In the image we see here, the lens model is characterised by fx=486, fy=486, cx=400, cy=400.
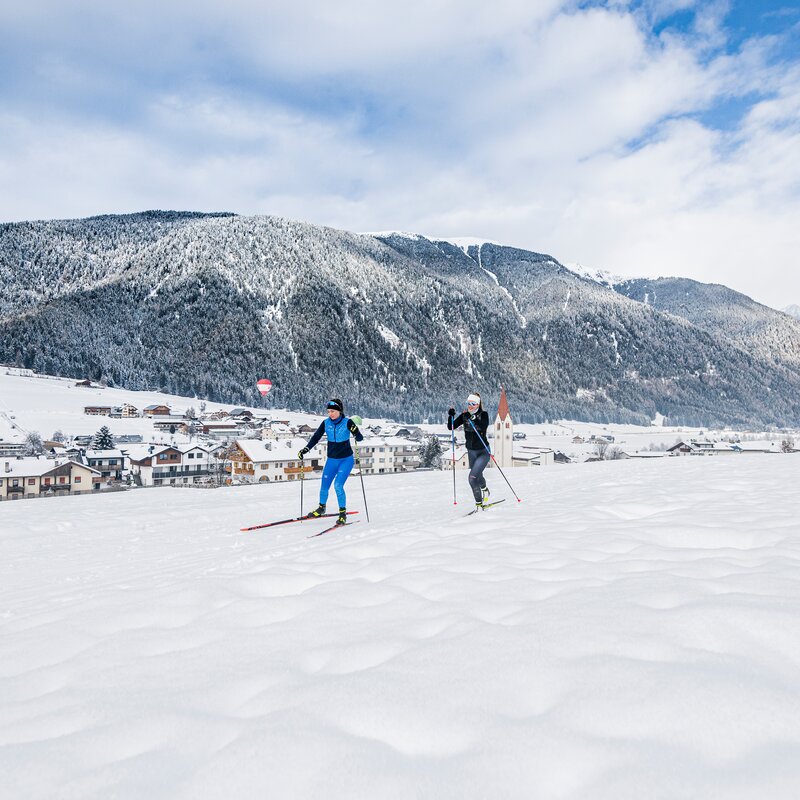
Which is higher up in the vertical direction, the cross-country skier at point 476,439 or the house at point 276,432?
the house at point 276,432

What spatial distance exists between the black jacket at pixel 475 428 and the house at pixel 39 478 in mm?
30486

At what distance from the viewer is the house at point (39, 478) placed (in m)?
32.2

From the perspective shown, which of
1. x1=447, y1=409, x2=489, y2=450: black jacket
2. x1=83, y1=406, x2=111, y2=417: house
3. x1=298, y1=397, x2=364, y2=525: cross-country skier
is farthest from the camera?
x1=83, y1=406, x2=111, y2=417: house

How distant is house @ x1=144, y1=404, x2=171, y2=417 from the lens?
105 metres

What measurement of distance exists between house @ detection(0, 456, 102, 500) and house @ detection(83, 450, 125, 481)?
45.5 feet

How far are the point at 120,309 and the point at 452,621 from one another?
215 m

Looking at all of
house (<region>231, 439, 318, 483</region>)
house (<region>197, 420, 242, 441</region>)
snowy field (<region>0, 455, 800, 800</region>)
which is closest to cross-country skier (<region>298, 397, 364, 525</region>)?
snowy field (<region>0, 455, 800, 800</region>)

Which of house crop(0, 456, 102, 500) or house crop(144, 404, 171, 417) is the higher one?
house crop(144, 404, 171, 417)

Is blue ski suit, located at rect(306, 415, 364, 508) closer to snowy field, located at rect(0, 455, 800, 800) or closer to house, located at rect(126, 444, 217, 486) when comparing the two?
snowy field, located at rect(0, 455, 800, 800)

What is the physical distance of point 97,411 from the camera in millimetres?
95938

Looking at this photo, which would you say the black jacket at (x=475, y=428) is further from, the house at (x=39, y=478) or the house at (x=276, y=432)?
the house at (x=276, y=432)

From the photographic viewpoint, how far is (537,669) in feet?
8.23

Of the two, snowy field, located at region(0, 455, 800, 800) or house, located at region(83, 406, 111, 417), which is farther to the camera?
house, located at region(83, 406, 111, 417)

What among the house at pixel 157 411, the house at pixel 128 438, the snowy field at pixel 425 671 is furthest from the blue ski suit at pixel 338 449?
the house at pixel 157 411
